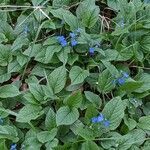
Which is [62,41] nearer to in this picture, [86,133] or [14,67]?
[14,67]

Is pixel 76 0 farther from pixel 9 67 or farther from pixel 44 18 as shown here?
pixel 9 67

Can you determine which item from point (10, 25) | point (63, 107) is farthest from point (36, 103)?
point (10, 25)

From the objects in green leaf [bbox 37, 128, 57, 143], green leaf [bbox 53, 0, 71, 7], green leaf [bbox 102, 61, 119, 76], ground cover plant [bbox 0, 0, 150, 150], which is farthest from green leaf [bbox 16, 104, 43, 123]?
green leaf [bbox 53, 0, 71, 7]

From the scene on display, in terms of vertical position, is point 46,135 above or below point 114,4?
below

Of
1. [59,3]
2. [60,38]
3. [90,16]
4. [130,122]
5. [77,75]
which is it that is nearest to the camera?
[130,122]

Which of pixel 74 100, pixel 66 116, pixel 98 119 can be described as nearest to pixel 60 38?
pixel 74 100

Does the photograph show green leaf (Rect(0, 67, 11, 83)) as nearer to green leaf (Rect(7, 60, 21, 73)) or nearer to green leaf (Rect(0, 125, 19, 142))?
green leaf (Rect(7, 60, 21, 73))

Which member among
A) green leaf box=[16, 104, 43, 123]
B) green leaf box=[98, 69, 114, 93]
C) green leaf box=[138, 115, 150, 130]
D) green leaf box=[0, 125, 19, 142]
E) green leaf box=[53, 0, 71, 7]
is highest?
green leaf box=[53, 0, 71, 7]
